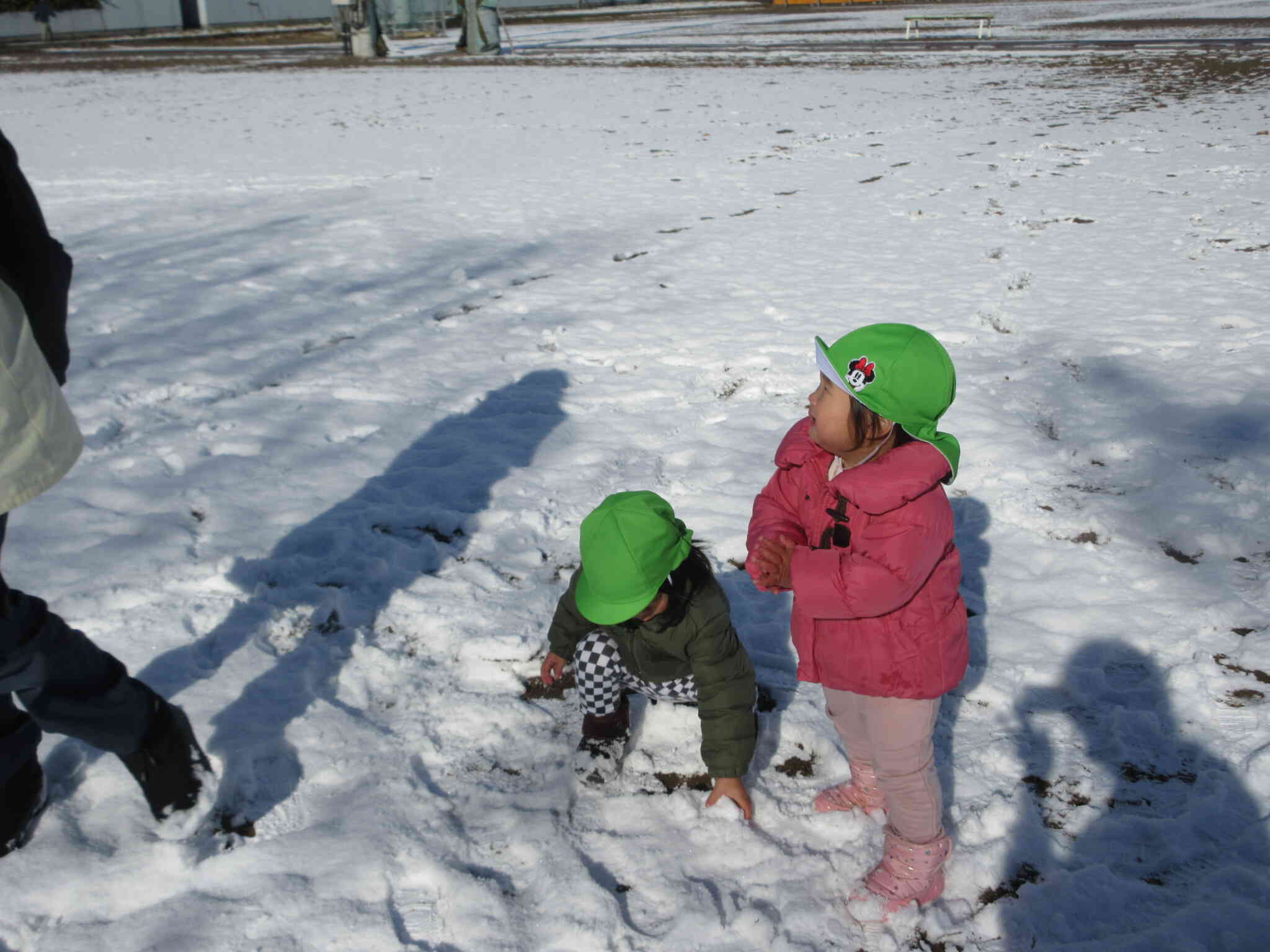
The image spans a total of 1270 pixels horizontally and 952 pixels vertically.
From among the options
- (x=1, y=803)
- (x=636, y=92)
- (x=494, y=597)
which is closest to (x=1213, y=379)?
(x=494, y=597)

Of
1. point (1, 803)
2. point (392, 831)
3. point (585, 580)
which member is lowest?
point (392, 831)

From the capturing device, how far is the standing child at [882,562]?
66.1 inches

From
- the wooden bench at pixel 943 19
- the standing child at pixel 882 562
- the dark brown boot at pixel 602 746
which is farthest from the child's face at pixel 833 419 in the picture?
the wooden bench at pixel 943 19

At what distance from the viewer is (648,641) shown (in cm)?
210

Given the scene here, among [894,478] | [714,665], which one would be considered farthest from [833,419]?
[714,665]

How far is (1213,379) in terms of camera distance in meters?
4.27

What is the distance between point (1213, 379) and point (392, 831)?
4.10 m

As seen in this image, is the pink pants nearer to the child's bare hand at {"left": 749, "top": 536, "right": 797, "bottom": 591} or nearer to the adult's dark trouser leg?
the child's bare hand at {"left": 749, "top": 536, "right": 797, "bottom": 591}

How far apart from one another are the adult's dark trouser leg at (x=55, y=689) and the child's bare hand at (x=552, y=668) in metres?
0.90

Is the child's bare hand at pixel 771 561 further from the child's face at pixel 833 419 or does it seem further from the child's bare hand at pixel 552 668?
the child's bare hand at pixel 552 668

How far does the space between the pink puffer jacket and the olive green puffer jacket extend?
0.18 meters

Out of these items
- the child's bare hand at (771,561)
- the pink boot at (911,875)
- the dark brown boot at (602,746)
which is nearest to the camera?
the child's bare hand at (771,561)

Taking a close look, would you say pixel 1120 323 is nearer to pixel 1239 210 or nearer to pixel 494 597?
pixel 1239 210

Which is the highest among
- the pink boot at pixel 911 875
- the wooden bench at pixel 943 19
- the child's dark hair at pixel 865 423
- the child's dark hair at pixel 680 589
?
the wooden bench at pixel 943 19
